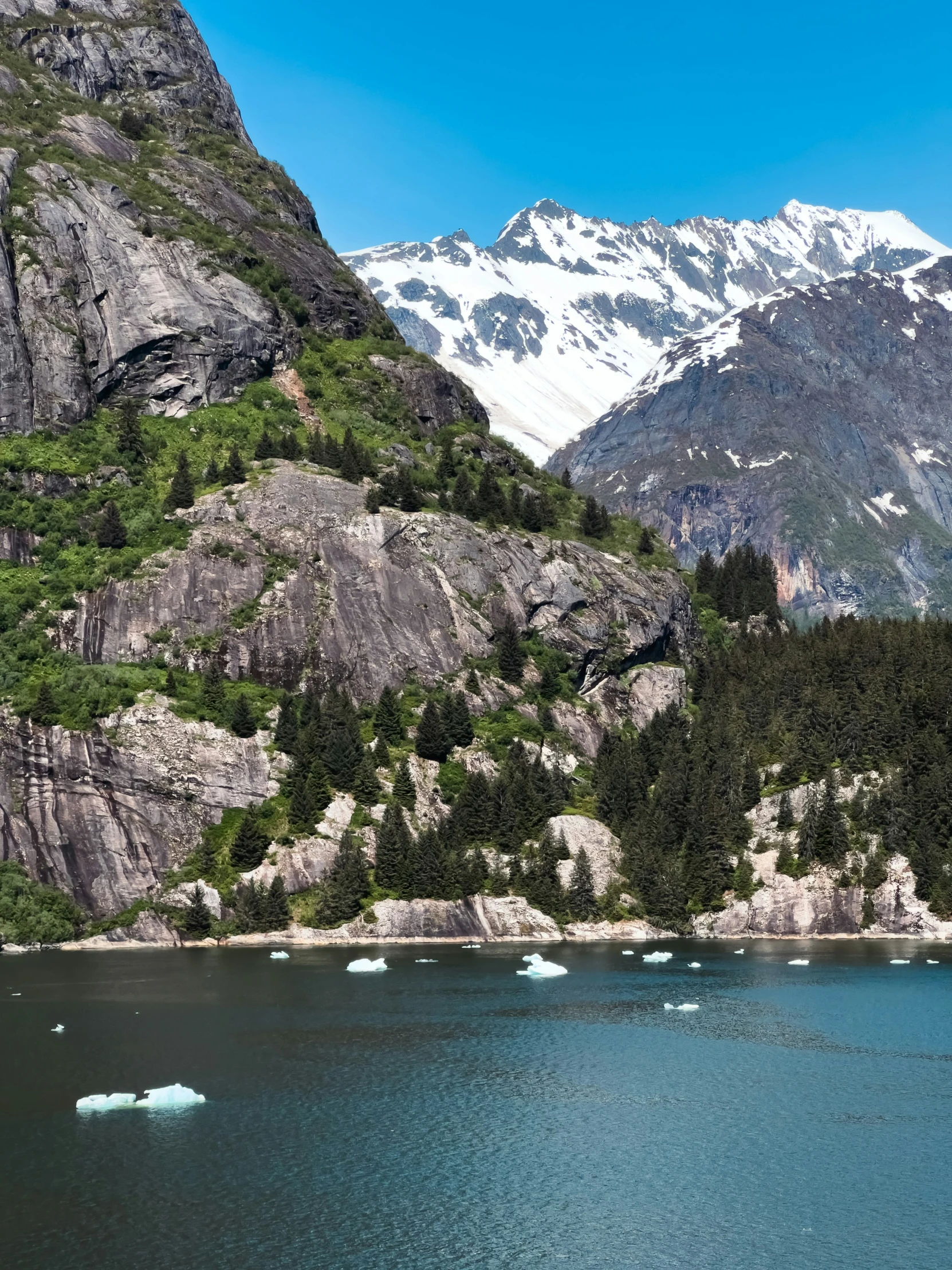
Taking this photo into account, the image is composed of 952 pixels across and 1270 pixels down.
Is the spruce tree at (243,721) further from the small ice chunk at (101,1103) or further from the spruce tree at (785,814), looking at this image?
the small ice chunk at (101,1103)

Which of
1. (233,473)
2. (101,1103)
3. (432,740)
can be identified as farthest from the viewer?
(233,473)

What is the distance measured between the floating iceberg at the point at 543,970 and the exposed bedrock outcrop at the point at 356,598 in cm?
6180

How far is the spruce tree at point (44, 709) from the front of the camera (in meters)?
140

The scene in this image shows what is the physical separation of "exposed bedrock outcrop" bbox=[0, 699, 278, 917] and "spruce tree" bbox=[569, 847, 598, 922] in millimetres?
38457

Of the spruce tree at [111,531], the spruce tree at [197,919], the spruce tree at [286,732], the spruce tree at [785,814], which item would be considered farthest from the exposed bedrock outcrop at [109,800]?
the spruce tree at [785,814]

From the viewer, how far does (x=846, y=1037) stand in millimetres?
87312

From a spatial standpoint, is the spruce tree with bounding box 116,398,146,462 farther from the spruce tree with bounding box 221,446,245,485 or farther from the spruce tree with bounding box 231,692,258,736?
the spruce tree with bounding box 231,692,258,736

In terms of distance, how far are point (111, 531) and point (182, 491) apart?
41.2 feet

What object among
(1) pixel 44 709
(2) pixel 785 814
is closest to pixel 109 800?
(1) pixel 44 709

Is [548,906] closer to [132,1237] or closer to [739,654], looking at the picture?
[739,654]

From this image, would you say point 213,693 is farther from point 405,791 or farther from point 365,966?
point 365,966

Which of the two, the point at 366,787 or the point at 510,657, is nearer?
the point at 366,787

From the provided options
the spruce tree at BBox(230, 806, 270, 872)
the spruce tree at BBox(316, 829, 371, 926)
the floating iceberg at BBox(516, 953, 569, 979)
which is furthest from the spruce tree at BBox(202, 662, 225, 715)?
the floating iceberg at BBox(516, 953, 569, 979)

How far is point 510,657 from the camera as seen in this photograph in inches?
6875
